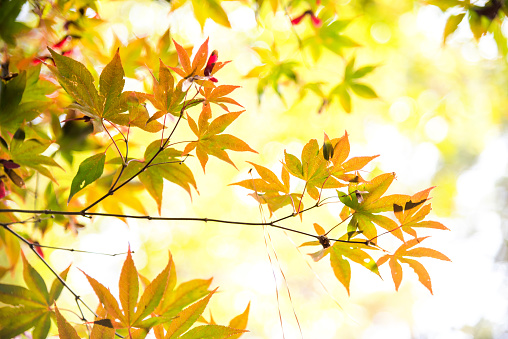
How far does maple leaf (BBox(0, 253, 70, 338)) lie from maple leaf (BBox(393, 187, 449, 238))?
50 cm

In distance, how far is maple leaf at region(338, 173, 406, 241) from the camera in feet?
1.51

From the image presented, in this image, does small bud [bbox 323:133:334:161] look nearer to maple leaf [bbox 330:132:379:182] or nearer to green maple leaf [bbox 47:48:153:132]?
maple leaf [bbox 330:132:379:182]

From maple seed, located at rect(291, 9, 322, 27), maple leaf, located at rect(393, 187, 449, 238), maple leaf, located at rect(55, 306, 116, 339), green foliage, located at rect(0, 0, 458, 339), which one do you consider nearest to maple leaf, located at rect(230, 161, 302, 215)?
green foliage, located at rect(0, 0, 458, 339)

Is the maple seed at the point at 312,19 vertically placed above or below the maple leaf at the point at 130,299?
above

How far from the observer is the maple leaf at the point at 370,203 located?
1.51 ft

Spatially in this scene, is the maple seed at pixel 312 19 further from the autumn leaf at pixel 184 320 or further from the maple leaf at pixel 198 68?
the autumn leaf at pixel 184 320

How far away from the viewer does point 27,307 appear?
0.48 metres

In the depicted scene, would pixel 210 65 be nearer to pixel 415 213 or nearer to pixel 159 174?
pixel 159 174

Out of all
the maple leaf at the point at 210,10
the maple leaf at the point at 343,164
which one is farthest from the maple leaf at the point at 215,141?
the maple leaf at the point at 210,10

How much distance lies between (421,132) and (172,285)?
133 inches

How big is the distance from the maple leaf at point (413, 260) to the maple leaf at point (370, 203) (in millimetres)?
21

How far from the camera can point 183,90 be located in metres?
0.44

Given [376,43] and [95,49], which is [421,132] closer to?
[376,43]

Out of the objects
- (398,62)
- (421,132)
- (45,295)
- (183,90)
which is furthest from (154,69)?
(398,62)
